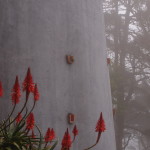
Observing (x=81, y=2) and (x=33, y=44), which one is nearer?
(x=33, y=44)

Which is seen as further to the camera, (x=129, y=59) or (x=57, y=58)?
(x=129, y=59)

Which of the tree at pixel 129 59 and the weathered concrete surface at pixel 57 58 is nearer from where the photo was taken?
the weathered concrete surface at pixel 57 58

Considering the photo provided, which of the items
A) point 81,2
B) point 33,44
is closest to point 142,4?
point 81,2

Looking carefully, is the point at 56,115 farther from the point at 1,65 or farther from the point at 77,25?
the point at 77,25

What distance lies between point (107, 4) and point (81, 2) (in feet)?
40.8

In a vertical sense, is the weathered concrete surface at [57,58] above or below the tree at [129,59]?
below

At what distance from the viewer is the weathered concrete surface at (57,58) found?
16.8 feet

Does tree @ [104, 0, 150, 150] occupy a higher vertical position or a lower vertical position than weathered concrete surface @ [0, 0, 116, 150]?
higher

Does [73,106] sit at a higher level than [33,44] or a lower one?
lower

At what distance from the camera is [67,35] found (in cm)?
571

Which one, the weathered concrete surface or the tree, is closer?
the weathered concrete surface

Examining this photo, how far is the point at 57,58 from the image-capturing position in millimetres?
5445

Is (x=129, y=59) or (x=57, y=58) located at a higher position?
(x=129, y=59)

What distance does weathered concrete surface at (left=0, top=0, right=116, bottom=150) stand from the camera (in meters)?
5.11
